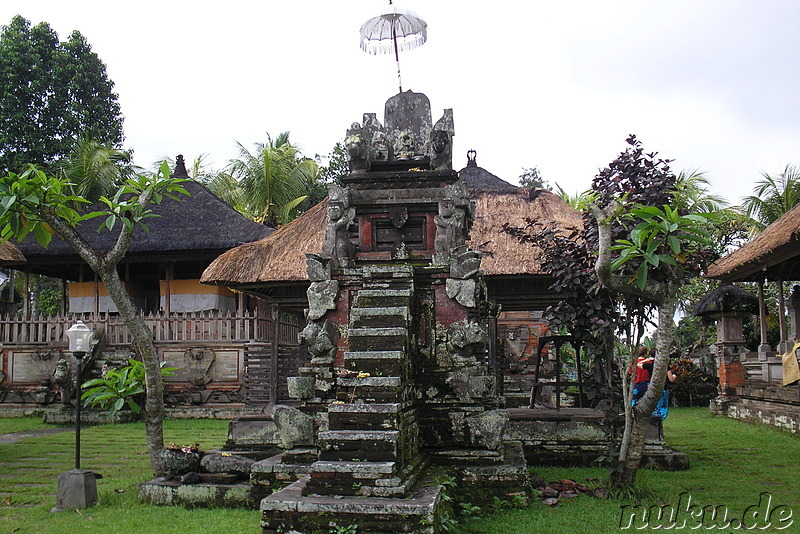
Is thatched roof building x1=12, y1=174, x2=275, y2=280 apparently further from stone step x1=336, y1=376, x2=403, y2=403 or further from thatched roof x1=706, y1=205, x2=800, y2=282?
stone step x1=336, y1=376, x2=403, y2=403

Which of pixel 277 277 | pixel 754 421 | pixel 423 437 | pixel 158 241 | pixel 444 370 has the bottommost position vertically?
pixel 754 421

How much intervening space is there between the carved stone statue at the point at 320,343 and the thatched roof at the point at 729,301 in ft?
45.6

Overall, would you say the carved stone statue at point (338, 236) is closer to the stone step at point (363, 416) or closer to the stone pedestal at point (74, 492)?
the stone step at point (363, 416)

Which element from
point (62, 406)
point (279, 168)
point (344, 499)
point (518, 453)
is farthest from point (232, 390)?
point (344, 499)

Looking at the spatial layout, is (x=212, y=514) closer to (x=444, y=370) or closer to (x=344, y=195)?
(x=444, y=370)

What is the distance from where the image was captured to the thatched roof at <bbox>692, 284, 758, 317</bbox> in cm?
1809

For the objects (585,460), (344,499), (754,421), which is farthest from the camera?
(754,421)

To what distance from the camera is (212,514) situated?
6715 mm

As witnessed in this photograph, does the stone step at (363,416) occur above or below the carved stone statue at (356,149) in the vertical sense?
below

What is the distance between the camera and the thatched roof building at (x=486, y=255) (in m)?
14.2

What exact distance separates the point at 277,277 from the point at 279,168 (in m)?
11.2

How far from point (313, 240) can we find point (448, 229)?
27.9ft

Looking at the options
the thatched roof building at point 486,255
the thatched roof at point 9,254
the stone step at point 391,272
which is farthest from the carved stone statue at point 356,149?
the thatched roof at point 9,254

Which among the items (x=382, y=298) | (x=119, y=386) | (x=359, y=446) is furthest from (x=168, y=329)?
(x=359, y=446)
